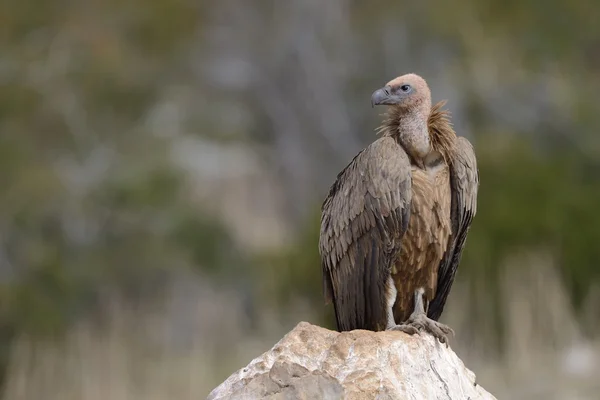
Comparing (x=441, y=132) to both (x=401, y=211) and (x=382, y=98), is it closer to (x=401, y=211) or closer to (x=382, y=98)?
(x=382, y=98)

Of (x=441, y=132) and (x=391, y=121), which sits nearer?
(x=441, y=132)

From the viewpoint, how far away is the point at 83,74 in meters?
26.0

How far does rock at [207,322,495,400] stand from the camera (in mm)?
5734

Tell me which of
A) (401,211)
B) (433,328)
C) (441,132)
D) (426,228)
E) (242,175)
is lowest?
(242,175)

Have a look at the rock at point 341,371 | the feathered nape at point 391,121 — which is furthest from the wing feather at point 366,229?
the rock at point 341,371

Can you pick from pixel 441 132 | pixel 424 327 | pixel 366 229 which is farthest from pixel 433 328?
pixel 441 132

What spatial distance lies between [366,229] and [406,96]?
78 centimetres

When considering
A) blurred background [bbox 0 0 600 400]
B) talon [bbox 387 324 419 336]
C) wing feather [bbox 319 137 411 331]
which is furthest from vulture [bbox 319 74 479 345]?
blurred background [bbox 0 0 600 400]

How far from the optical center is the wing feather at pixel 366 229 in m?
6.94

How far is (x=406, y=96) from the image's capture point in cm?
718

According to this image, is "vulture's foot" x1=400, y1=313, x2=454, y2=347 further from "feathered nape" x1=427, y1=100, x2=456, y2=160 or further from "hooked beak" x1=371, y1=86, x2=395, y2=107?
"hooked beak" x1=371, y1=86, x2=395, y2=107

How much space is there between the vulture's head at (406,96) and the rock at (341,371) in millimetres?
1512

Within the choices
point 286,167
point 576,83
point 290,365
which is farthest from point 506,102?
point 290,365

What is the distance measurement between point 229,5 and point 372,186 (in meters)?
23.1
